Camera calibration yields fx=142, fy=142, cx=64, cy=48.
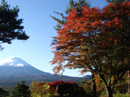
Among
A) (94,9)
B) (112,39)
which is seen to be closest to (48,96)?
(112,39)

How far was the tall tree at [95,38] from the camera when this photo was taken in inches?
347

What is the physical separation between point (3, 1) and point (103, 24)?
12.3 metres

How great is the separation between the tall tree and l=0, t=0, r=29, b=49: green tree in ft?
26.0

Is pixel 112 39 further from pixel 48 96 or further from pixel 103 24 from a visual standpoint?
pixel 48 96

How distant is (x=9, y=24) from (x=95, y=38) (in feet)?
35.2

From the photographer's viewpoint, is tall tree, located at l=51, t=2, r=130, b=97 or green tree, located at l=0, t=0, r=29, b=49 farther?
green tree, located at l=0, t=0, r=29, b=49

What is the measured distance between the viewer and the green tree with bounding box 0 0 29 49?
1507 cm

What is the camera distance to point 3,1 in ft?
52.0

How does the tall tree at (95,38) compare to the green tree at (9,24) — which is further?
the green tree at (9,24)

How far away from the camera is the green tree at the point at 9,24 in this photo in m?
15.1

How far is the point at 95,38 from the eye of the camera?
29.6ft

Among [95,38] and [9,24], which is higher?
[9,24]

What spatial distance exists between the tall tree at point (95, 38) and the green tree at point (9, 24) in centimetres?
793

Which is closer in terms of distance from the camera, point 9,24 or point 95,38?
point 95,38
